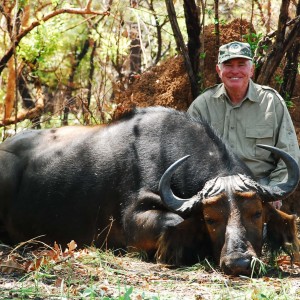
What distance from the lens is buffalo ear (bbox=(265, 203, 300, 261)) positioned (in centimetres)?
649

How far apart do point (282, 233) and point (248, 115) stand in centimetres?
155

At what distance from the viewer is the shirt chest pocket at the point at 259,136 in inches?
293

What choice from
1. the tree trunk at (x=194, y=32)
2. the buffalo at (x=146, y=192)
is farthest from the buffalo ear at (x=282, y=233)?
the tree trunk at (x=194, y=32)

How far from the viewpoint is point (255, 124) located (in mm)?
7520

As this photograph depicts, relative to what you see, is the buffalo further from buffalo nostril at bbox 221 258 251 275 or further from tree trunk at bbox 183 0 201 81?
tree trunk at bbox 183 0 201 81

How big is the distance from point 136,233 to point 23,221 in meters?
1.63

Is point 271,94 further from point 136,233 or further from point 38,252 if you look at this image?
point 38,252

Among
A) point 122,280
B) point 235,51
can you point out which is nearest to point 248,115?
point 235,51

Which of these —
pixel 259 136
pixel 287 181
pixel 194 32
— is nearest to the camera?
pixel 287 181

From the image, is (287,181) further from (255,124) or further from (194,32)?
(194,32)

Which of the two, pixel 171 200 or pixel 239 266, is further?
pixel 171 200

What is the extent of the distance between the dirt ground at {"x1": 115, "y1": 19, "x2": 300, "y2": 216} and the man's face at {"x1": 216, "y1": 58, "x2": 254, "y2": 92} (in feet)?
4.50

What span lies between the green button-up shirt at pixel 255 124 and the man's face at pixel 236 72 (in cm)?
19

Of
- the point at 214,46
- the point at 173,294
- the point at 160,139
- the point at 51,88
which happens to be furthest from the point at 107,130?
the point at 51,88
